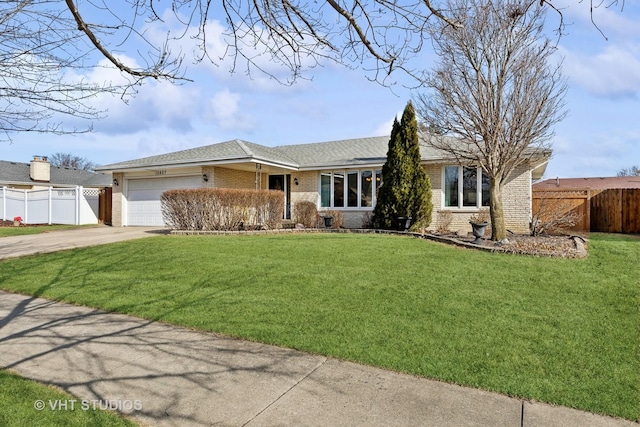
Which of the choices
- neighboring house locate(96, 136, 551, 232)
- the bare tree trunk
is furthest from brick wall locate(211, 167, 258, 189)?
the bare tree trunk

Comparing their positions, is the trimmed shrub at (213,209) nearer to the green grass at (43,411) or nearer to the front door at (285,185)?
the front door at (285,185)

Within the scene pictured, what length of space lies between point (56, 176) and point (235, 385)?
37.0 meters

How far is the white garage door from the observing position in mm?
18812

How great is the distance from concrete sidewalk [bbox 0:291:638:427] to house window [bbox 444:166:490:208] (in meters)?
13.3

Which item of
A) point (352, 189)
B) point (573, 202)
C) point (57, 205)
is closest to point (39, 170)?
point (57, 205)

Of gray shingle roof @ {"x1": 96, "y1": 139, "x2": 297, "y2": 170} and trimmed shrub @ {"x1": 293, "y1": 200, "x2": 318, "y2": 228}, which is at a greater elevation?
gray shingle roof @ {"x1": 96, "y1": 139, "x2": 297, "y2": 170}

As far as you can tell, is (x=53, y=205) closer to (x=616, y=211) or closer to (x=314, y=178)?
(x=314, y=178)

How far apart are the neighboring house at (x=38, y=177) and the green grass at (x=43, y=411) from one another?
32.1m

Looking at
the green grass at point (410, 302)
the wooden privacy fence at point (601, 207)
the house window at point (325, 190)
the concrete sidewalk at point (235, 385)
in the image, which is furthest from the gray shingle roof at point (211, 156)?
the concrete sidewalk at point (235, 385)

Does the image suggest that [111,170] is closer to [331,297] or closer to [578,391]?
[331,297]

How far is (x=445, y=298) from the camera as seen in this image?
568 centimetres

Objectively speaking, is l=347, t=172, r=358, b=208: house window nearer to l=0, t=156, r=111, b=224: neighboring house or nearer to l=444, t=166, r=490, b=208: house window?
l=444, t=166, r=490, b=208: house window

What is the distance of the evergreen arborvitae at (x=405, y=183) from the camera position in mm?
14523

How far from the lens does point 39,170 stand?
30.7 m
